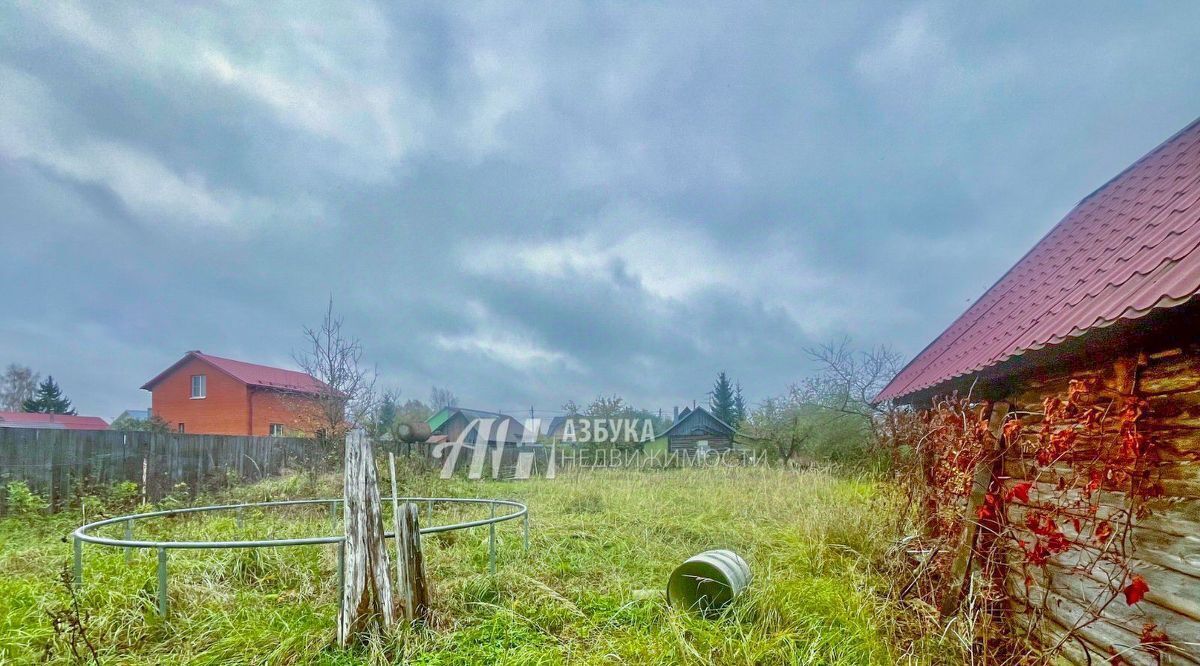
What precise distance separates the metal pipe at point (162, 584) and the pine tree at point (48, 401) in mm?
39333

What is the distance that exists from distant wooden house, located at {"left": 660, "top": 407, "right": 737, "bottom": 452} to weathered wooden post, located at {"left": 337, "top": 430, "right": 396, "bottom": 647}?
2118cm

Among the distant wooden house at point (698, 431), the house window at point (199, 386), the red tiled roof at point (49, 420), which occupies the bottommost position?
the distant wooden house at point (698, 431)

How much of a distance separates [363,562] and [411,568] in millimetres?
366

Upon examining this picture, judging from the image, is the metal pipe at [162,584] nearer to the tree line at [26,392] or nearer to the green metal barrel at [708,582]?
the green metal barrel at [708,582]

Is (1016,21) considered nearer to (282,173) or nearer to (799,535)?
(799,535)

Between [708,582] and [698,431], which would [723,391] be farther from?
[708,582]

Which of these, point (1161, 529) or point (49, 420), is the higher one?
point (49, 420)

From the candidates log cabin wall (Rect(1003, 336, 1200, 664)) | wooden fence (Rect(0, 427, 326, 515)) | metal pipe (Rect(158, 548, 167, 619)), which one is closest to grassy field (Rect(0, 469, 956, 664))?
metal pipe (Rect(158, 548, 167, 619))

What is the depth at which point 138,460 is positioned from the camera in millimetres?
8711

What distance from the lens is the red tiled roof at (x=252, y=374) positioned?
23031mm

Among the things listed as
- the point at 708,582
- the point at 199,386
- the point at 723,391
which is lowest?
the point at 708,582

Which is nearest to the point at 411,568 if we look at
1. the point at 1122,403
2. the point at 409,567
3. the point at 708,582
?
the point at 409,567

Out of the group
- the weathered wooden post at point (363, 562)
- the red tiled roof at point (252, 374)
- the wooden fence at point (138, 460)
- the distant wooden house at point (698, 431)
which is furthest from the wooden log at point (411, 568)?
the red tiled roof at point (252, 374)

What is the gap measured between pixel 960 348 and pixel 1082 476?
77.7 inches
